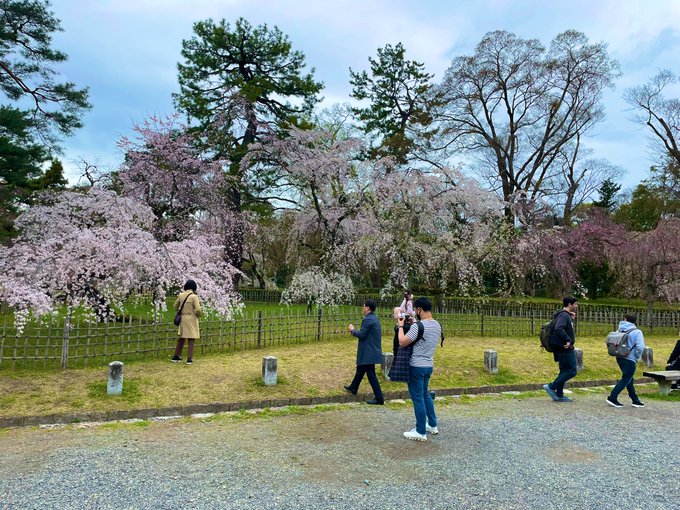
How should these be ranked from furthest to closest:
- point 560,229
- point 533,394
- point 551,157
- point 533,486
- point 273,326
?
point 551,157 < point 560,229 < point 273,326 < point 533,394 < point 533,486

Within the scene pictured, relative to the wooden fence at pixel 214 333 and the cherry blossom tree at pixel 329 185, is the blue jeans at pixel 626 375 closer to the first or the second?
the wooden fence at pixel 214 333

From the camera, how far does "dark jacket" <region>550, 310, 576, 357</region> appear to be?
7.09m

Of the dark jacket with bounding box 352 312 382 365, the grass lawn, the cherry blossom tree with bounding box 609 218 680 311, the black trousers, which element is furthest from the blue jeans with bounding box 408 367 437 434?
the cherry blossom tree with bounding box 609 218 680 311

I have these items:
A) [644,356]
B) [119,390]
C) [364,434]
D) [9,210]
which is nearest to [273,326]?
[119,390]

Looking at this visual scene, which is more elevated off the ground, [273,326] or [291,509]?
[273,326]

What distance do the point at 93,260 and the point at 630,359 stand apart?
10.7 metres

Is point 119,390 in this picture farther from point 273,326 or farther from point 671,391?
point 671,391

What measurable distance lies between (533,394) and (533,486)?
15.5ft

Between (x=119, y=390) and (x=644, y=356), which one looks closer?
(x=119, y=390)

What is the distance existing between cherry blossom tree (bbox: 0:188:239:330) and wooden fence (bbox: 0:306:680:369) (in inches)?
25.7

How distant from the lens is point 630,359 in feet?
23.3

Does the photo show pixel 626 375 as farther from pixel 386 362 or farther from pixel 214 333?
pixel 214 333

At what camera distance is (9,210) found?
15.9 metres

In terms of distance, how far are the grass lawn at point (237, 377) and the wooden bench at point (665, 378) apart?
3.83ft
